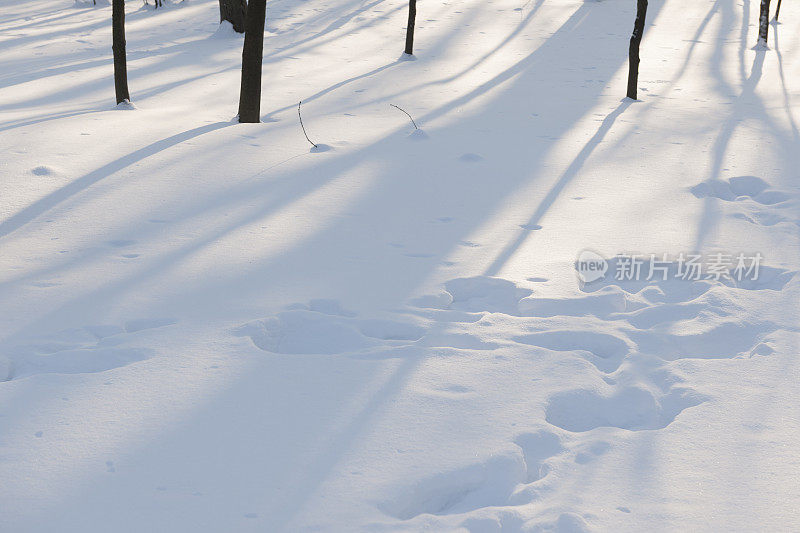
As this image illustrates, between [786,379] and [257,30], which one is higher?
[257,30]

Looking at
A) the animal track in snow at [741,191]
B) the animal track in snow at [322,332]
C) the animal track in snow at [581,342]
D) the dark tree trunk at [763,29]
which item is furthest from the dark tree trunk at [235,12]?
the animal track in snow at [581,342]

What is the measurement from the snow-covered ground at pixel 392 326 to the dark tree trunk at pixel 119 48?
92 cm

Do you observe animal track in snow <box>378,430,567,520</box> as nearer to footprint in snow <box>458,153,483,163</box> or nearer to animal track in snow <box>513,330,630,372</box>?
animal track in snow <box>513,330,630,372</box>

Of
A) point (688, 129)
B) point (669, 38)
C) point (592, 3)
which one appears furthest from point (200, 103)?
point (592, 3)

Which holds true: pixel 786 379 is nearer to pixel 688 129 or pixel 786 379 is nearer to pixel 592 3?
pixel 688 129

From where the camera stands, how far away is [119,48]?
401 inches

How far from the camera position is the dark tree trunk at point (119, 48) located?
9664 mm

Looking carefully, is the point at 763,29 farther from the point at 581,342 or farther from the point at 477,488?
the point at 477,488

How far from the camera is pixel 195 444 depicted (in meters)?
3.31

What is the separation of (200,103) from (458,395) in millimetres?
8912

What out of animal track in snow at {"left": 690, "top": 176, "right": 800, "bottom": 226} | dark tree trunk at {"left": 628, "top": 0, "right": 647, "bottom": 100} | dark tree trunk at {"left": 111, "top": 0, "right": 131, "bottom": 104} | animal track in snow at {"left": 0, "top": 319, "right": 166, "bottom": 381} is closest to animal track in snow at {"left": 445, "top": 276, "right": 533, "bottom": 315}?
animal track in snow at {"left": 0, "top": 319, "right": 166, "bottom": 381}

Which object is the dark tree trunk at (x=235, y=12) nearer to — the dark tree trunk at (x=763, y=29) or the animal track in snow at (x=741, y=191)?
the dark tree trunk at (x=763, y=29)

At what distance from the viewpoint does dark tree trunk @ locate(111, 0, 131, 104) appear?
31.7 ft

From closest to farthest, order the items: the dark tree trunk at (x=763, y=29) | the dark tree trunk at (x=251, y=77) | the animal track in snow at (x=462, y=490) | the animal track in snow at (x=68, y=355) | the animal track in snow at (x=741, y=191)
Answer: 1. the animal track in snow at (x=462, y=490)
2. the animal track in snow at (x=68, y=355)
3. the animal track in snow at (x=741, y=191)
4. the dark tree trunk at (x=251, y=77)
5. the dark tree trunk at (x=763, y=29)
